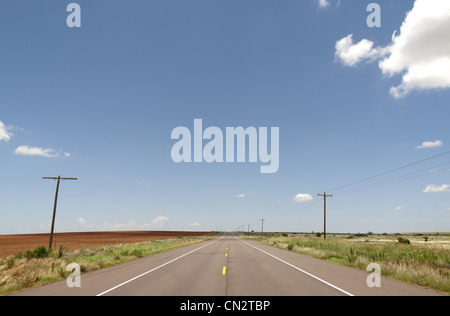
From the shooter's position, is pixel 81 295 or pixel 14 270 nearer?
pixel 81 295

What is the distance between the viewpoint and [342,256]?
20.1 m

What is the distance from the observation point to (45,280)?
10852 millimetres

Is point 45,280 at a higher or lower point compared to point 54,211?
lower

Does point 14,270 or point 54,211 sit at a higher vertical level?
point 54,211
